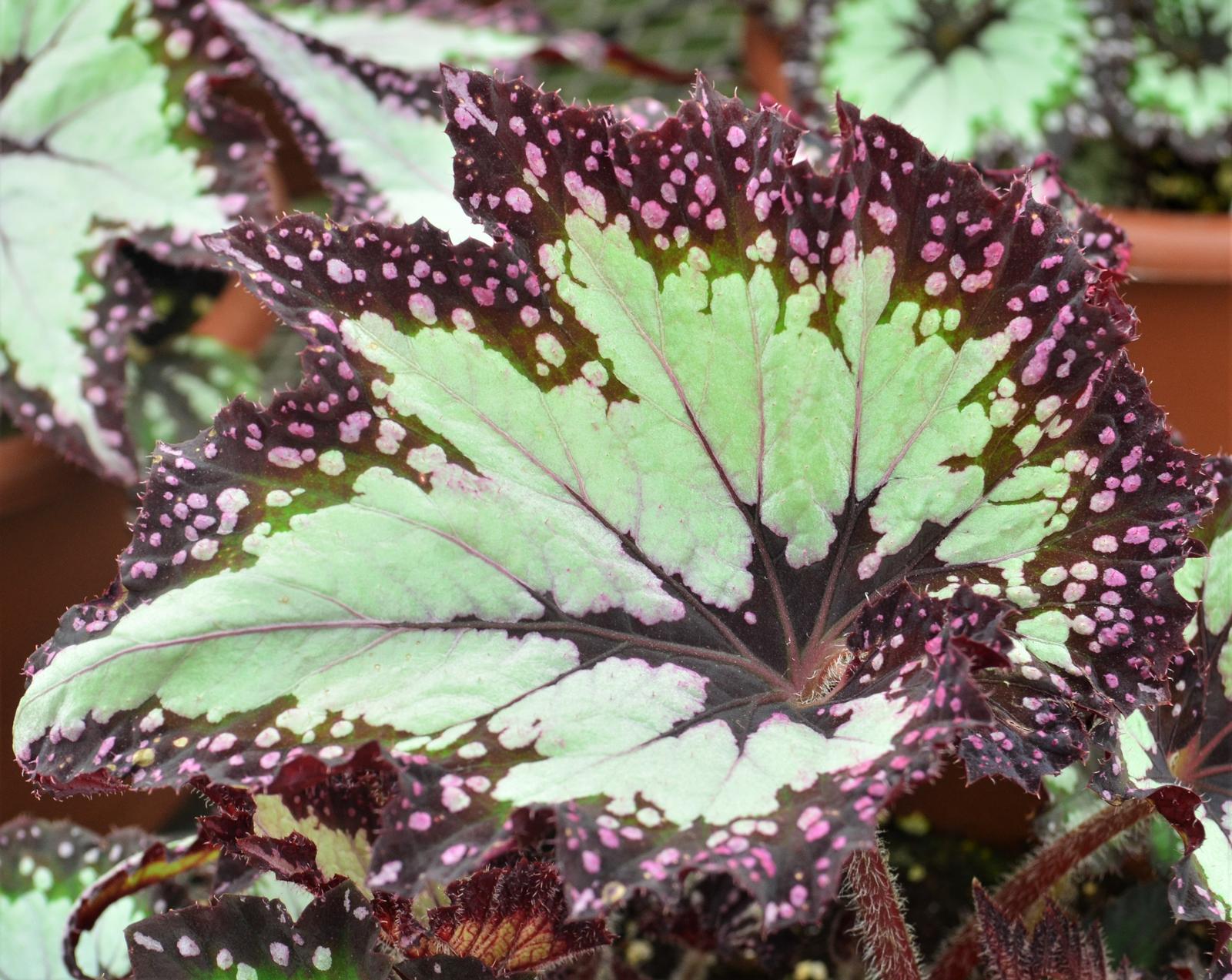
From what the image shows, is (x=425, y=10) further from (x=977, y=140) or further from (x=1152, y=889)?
(x=1152, y=889)

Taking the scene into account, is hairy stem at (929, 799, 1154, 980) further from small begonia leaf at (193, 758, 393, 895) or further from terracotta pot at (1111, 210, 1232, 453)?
terracotta pot at (1111, 210, 1232, 453)

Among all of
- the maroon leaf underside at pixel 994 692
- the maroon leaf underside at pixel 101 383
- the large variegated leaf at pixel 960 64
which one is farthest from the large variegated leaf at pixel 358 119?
the large variegated leaf at pixel 960 64

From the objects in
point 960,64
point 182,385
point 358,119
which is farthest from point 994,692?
point 960,64

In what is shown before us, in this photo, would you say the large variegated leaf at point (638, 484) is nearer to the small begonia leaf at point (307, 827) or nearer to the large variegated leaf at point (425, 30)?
the small begonia leaf at point (307, 827)

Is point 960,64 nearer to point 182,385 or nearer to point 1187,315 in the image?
point 1187,315

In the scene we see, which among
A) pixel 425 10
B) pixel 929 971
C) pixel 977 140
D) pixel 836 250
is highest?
pixel 425 10

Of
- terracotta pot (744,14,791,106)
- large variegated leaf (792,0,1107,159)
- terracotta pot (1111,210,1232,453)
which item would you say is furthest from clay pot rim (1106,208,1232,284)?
terracotta pot (744,14,791,106)

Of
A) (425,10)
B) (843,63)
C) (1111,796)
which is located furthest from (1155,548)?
(843,63)
